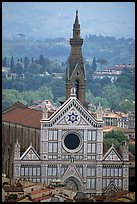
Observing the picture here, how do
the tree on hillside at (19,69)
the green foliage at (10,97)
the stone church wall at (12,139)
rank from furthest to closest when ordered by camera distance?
the tree on hillside at (19,69) < the green foliage at (10,97) < the stone church wall at (12,139)

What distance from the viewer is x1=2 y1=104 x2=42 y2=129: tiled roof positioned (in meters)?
33.8

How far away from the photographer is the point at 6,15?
93.1 metres

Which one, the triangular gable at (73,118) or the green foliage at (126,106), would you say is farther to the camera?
the green foliage at (126,106)

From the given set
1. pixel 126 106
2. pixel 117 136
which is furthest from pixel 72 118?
pixel 126 106

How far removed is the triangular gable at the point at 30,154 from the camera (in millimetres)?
30875

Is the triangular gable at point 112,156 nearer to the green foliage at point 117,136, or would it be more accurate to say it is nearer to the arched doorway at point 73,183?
the arched doorway at point 73,183

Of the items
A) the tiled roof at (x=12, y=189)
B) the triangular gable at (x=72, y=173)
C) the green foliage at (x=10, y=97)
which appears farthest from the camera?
the green foliage at (x=10, y=97)

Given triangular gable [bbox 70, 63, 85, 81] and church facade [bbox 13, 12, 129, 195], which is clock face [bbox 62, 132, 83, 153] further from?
triangular gable [bbox 70, 63, 85, 81]

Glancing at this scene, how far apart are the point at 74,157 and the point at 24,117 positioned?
465 cm

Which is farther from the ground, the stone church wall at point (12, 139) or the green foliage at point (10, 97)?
the green foliage at point (10, 97)

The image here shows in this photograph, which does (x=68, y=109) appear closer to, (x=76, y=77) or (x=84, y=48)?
(x=76, y=77)

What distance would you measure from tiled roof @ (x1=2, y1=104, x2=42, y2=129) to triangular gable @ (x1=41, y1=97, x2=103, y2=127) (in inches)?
47.2

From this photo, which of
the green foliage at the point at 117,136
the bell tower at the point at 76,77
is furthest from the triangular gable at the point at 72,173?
the green foliage at the point at 117,136

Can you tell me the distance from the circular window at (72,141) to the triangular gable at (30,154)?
806 mm
